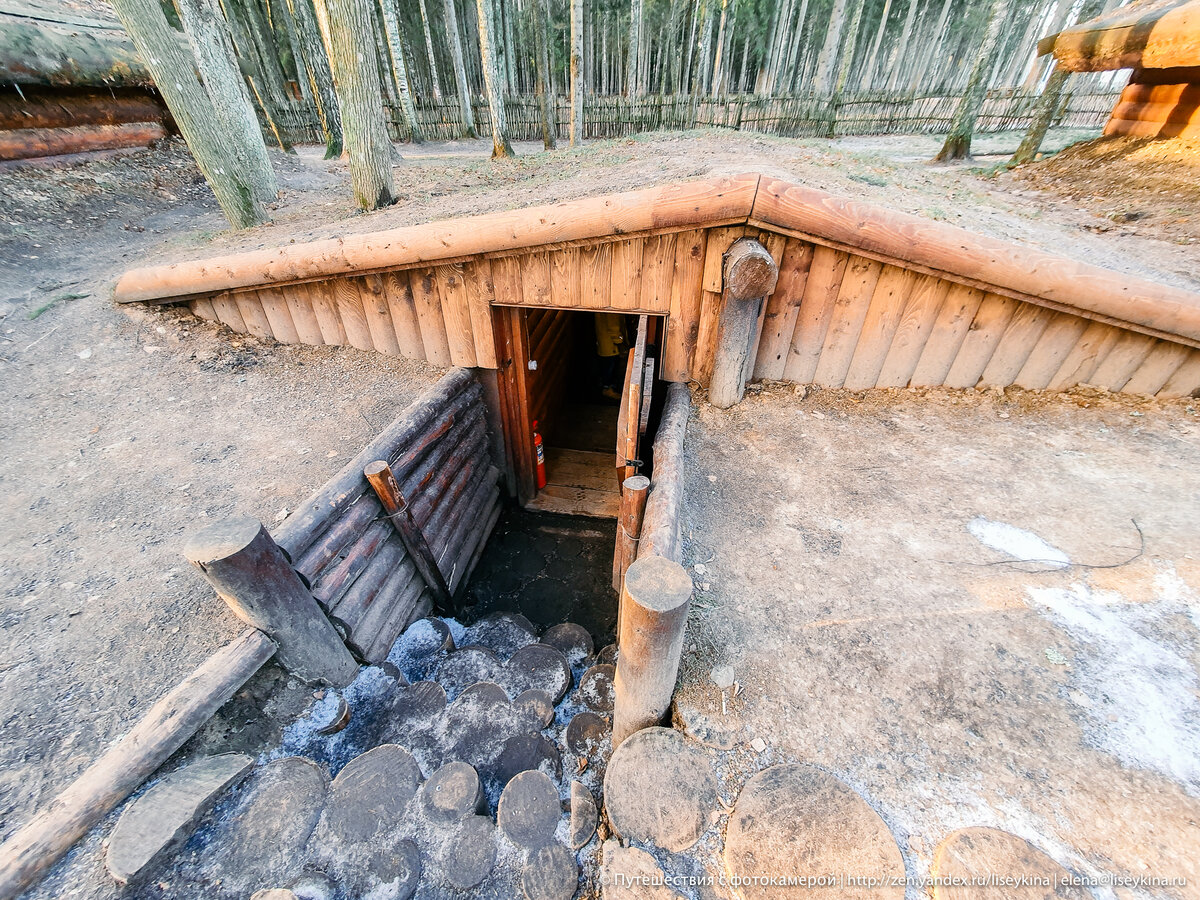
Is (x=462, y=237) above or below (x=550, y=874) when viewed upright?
above

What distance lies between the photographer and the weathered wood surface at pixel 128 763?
1.85 meters

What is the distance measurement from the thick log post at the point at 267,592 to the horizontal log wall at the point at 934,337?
150 inches

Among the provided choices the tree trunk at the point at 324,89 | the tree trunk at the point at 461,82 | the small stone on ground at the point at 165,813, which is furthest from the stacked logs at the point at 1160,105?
the tree trunk at the point at 461,82

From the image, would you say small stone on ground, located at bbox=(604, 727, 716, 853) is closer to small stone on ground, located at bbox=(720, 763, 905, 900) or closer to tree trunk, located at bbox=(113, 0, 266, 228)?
small stone on ground, located at bbox=(720, 763, 905, 900)

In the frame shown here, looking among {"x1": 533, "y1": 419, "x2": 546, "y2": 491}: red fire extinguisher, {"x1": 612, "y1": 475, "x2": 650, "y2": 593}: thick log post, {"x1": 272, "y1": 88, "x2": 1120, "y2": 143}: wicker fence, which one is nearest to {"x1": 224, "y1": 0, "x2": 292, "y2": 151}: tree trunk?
{"x1": 272, "y1": 88, "x2": 1120, "y2": 143}: wicker fence

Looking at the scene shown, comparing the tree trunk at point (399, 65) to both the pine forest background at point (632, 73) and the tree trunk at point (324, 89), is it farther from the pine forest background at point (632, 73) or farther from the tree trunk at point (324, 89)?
the tree trunk at point (324, 89)

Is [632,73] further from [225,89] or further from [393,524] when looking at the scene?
[393,524]

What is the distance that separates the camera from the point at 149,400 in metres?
4.46

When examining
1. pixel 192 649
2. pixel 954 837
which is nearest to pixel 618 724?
pixel 954 837

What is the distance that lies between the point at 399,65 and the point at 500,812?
58.3ft

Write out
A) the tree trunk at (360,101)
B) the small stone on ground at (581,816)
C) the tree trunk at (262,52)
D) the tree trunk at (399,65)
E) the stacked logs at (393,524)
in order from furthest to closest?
1. the tree trunk at (262,52)
2. the tree trunk at (399,65)
3. the tree trunk at (360,101)
4. the stacked logs at (393,524)
5. the small stone on ground at (581,816)

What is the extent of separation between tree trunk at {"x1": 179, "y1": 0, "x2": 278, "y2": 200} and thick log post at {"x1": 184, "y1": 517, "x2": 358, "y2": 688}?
637 centimetres

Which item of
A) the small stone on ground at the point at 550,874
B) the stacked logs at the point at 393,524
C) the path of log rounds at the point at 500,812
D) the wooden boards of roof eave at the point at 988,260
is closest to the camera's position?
the path of log rounds at the point at 500,812

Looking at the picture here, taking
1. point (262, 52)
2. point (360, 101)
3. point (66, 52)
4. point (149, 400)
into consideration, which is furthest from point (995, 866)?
point (262, 52)
